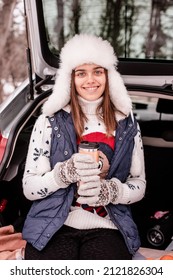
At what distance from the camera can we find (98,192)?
1.61 meters

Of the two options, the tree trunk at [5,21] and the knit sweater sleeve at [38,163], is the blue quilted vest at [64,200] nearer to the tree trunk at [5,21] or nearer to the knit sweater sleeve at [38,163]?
the knit sweater sleeve at [38,163]

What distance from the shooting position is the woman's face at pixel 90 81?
177cm

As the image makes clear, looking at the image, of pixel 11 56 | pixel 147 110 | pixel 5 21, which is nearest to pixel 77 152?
pixel 147 110

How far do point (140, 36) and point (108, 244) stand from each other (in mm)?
1491

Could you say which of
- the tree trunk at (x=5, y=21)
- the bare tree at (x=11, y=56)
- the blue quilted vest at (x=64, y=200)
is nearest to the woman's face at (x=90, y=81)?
the blue quilted vest at (x=64, y=200)

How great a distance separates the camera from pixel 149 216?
2.70 metres

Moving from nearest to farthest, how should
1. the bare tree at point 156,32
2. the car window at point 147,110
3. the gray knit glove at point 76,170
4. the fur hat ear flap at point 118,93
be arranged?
the gray knit glove at point 76,170 → the fur hat ear flap at point 118,93 → the bare tree at point 156,32 → the car window at point 147,110

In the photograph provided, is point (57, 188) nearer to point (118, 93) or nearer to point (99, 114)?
point (99, 114)

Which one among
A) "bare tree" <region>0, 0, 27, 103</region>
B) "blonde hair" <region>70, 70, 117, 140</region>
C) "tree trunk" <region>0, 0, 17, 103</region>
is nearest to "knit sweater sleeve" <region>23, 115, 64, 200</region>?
"blonde hair" <region>70, 70, 117, 140</region>

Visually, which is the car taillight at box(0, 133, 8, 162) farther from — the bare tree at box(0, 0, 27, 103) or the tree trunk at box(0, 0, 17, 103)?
the bare tree at box(0, 0, 27, 103)

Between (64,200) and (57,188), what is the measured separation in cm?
8

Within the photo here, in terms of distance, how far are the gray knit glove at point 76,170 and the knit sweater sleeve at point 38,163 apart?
68 millimetres
